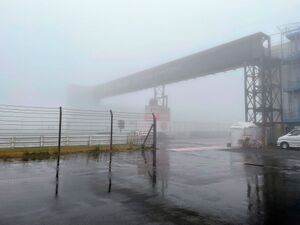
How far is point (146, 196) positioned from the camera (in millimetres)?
6992

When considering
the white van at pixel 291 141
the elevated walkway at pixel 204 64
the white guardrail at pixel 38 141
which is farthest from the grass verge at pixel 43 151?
the elevated walkway at pixel 204 64

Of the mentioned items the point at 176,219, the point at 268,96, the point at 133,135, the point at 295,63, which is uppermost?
the point at 295,63

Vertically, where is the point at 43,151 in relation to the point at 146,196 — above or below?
above

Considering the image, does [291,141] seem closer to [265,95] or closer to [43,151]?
[265,95]

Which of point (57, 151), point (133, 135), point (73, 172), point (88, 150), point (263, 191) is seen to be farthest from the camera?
point (133, 135)

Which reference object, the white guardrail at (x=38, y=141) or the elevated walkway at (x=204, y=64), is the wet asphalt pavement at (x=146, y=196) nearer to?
the white guardrail at (x=38, y=141)

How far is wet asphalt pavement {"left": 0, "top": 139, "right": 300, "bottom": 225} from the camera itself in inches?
212

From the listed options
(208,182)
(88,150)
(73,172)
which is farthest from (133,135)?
(208,182)

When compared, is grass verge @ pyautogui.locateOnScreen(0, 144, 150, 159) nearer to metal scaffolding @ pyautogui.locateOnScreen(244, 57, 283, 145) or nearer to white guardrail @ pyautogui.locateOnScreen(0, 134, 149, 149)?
white guardrail @ pyautogui.locateOnScreen(0, 134, 149, 149)

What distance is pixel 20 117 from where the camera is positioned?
16.8 meters

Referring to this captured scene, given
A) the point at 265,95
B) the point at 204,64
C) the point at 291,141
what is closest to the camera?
the point at 291,141

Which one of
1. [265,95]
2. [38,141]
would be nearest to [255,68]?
[265,95]

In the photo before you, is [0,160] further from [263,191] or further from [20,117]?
[263,191]

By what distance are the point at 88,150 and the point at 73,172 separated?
23.0 ft
